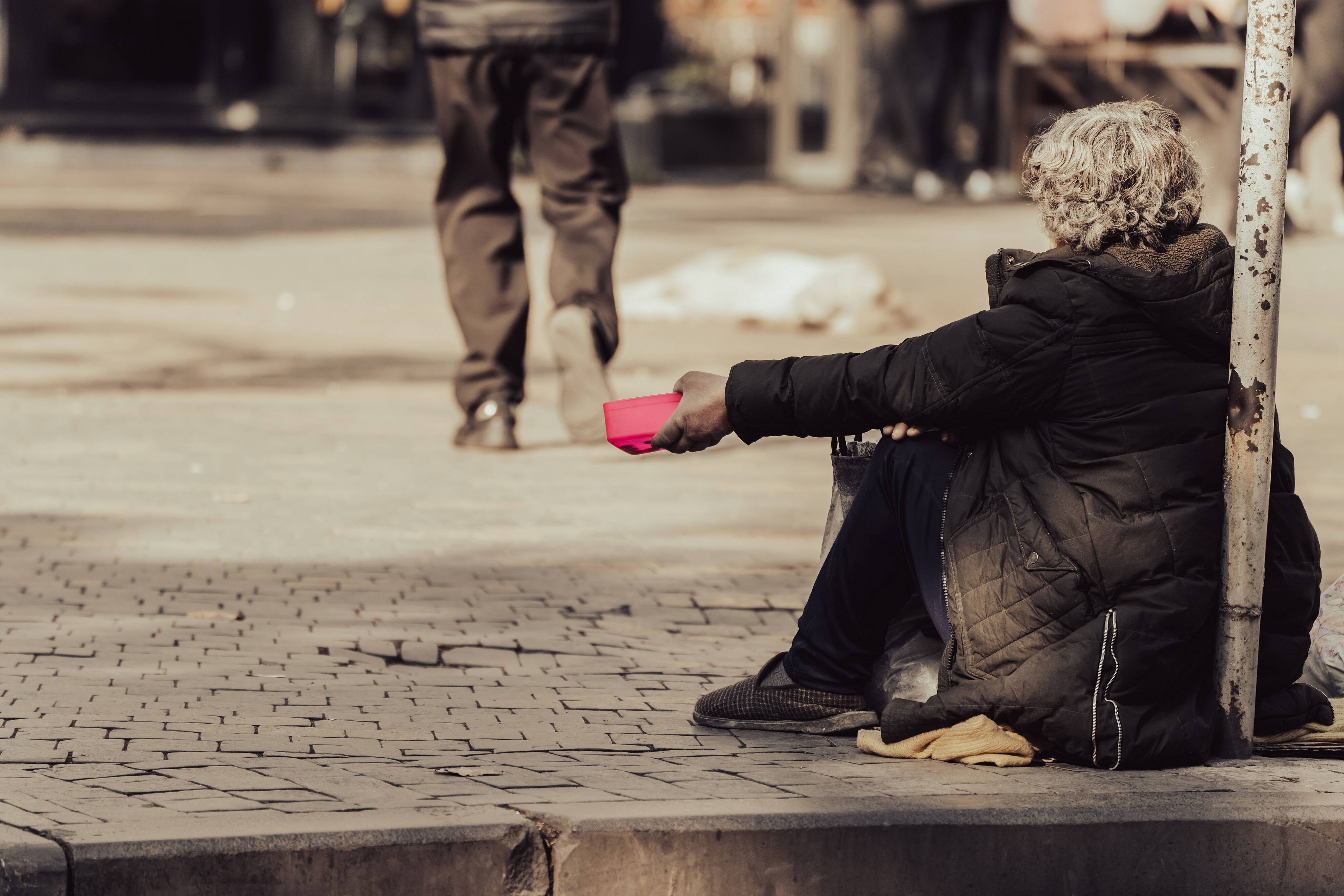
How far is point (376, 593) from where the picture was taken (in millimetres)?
4559

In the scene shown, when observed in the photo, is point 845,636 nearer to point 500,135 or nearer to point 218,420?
point 500,135

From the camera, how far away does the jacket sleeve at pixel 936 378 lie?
3.15 meters

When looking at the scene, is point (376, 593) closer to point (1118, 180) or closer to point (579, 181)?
point (1118, 180)

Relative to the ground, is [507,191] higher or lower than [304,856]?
higher

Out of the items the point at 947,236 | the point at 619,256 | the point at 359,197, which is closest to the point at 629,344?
the point at 619,256

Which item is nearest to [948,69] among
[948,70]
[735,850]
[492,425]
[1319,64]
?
[948,70]

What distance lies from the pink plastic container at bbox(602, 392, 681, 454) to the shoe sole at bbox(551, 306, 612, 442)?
2.71m

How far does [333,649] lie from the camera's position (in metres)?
4.03

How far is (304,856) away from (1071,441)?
140 centimetres

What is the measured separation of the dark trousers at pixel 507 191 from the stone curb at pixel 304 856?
360 centimetres

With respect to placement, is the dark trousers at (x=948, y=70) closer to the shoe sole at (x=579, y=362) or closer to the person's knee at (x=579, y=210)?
the person's knee at (x=579, y=210)

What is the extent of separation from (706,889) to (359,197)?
18278 mm

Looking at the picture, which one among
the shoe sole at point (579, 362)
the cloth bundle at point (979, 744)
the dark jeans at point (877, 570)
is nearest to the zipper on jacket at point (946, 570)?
Result: the dark jeans at point (877, 570)

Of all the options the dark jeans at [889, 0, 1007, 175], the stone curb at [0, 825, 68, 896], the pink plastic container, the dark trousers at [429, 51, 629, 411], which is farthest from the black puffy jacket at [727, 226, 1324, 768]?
the dark jeans at [889, 0, 1007, 175]
